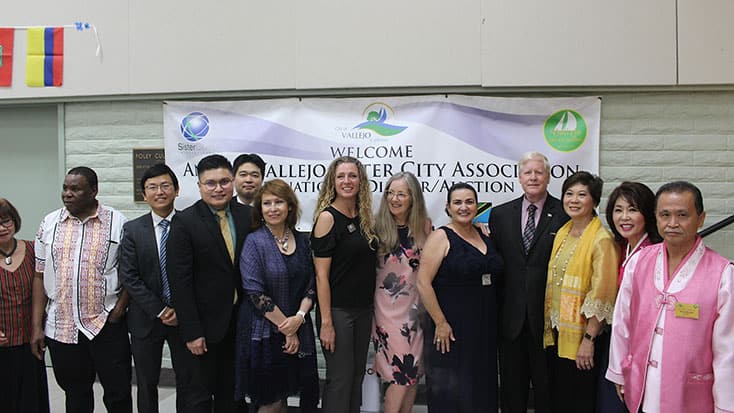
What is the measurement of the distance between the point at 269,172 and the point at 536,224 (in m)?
2.17

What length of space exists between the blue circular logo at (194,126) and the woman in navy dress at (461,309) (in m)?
2.25

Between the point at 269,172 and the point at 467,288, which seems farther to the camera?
the point at 269,172

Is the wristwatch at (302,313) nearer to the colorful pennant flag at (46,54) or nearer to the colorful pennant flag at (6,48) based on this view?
the colorful pennant flag at (46,54)

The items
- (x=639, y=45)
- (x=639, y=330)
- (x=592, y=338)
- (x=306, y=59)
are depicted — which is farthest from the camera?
(x=306, y=59)

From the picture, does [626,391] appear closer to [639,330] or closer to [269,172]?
[639,330]

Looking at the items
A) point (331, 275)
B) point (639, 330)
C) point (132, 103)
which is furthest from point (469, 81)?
point (132, 103)

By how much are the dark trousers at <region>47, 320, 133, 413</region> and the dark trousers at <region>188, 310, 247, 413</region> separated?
1.73ft

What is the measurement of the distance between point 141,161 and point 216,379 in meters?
2.23

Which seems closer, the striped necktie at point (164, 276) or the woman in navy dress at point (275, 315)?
the woman in navy dress at point (275, 315)

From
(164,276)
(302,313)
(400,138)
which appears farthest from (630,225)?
(164,276)

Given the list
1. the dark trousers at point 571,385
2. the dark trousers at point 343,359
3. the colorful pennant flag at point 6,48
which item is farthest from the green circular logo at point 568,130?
the colorful pennant flag at point 6,48

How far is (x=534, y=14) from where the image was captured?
4.15 m

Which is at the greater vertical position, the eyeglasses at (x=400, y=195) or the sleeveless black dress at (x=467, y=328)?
the eyeglasses at (x=400, y=195)

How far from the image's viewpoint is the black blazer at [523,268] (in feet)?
10.2
